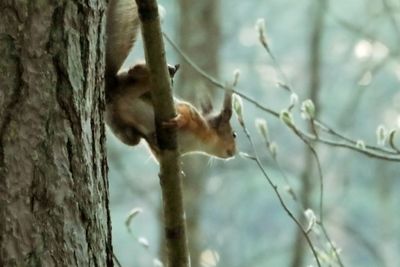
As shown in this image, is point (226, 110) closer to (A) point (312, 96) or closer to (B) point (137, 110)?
(B) point (137, 110)

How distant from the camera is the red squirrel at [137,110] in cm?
150

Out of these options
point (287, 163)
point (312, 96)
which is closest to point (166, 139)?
point (312, 96)

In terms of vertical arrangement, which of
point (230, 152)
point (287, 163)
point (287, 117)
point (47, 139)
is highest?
Answer: point (287, 163)

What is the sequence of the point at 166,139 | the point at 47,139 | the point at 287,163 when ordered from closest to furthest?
1. the point at 47,139
2. the point at 166,139
3. the point at 287,163

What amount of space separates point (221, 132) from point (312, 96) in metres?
2.10

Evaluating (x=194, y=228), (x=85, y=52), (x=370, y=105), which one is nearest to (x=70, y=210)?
(x=85, y=52)

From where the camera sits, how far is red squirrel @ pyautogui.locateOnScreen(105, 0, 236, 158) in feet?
4.92

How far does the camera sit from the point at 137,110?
1666 mm

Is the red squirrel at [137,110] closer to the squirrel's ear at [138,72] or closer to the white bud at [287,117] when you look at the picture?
the squirrel's ear at [138,72]

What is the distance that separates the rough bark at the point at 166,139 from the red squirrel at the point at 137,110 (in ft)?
0.08

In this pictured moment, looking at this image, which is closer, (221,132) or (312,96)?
(221,132)

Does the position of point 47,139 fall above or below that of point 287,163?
below

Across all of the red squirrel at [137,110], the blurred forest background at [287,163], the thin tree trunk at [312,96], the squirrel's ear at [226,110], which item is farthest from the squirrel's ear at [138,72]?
the blurred forest background at [287,163]

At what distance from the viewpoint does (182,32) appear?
388 centimetres
